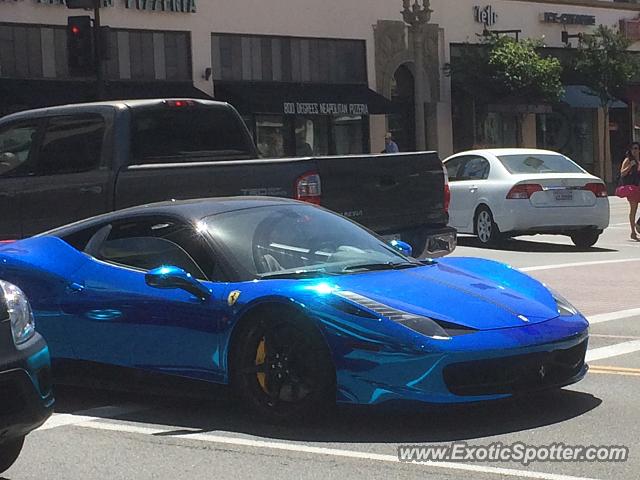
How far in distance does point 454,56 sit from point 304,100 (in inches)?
302

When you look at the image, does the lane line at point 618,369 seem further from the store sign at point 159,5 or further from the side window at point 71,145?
the store sign at point 159,5

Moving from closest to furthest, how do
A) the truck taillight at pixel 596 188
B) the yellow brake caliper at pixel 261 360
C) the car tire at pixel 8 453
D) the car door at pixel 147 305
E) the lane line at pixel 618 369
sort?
1. the car tire at pixel 8 453
2. the yellow brake caliper at pixel 261 360
3. the car door at pixel 147 305
4. the lane line at pixel 618 369
5. the truck taillight at pixel 596 188

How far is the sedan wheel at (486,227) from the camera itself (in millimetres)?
18266

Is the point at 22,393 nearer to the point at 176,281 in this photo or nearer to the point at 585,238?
the point at 176,281

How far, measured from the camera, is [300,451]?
6.15m

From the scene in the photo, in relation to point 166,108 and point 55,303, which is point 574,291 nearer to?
point 166,108

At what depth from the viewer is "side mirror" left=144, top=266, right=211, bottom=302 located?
6.82 meters

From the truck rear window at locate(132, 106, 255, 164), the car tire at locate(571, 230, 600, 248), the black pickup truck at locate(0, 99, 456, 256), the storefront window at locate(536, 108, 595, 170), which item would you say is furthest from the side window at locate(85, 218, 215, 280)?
the storefront window at locate(536, 108, 595, 170)

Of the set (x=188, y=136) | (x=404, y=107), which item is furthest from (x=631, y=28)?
(x=188, y=136)

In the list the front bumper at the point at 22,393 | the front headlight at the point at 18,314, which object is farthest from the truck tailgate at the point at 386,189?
the front bumper at the point at 22,393

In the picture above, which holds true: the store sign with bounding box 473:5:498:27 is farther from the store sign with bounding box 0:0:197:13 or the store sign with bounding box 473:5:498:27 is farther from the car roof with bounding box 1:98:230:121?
the car roof with bounding box 1:98:230:121

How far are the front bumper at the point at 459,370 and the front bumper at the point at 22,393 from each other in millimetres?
1735

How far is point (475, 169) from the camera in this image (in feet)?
62.4

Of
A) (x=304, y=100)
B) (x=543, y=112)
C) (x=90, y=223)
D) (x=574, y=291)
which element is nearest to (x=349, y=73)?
(x=304, y=100)
